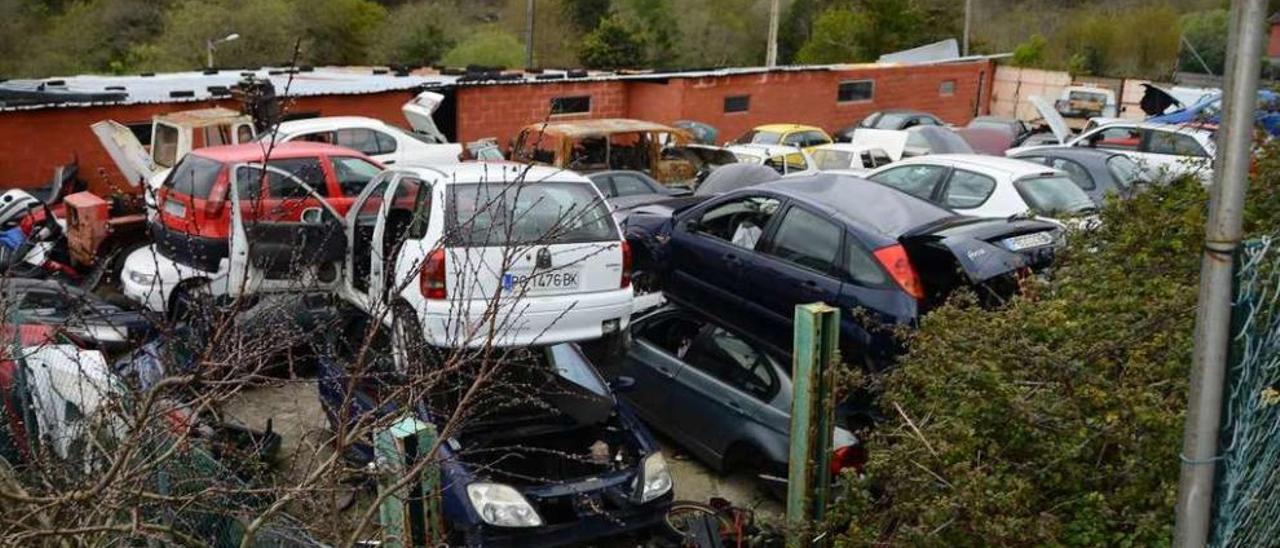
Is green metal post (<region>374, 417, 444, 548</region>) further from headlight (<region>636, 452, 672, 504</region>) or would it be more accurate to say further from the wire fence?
the wire fence

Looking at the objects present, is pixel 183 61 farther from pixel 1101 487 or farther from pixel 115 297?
pixel 1101 487

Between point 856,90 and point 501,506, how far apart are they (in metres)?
22.5

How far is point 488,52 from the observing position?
43.0 m

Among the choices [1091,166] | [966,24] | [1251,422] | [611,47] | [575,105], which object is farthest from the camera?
[611,47]

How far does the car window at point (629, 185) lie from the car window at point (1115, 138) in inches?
300

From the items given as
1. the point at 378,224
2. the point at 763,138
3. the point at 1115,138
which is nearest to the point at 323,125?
the point at 378,224

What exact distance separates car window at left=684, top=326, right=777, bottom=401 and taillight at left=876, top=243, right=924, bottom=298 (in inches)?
39.9

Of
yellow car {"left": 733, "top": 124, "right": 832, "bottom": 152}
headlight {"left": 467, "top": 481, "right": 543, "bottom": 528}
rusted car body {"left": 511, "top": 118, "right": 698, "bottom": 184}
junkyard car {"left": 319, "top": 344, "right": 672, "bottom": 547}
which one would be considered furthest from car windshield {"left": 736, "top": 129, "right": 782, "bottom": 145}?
headlight {"left": 467, "top": 481, "right": 543, "bottom": 528}

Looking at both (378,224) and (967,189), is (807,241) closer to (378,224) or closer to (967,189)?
(378,224)

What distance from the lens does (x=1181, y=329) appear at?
4586 millimetres

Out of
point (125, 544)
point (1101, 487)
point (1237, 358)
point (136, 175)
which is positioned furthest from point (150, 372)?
point (136, 175)

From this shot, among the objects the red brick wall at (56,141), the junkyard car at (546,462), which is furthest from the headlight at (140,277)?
the red brick wall at (56,141)

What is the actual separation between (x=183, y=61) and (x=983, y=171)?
38821 millimetres

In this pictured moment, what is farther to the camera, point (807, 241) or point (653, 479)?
point (807, 241)
